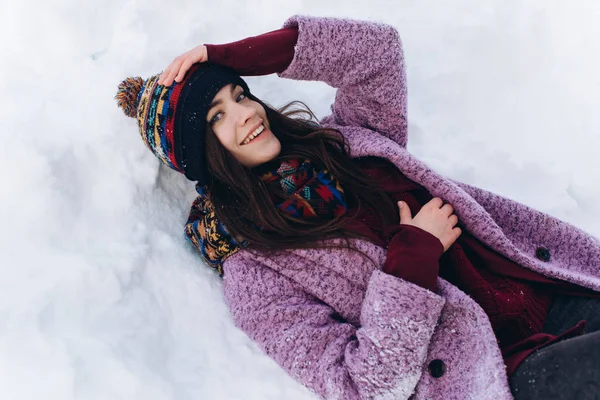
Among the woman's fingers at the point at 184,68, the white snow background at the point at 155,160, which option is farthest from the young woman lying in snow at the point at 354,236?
the white snow background at the point at 155,160

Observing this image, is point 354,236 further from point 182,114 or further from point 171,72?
point 171,72

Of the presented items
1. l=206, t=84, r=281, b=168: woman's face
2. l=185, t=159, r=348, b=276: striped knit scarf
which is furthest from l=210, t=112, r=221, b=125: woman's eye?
l=185, t=159, r=348, b=276: striped knit scarf

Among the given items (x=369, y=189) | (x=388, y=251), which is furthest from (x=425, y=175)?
(x=388, y=251)

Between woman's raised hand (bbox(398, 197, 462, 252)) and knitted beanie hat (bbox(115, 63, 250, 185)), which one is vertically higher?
knitted beanie hat (bbox(115, 63, 250, 185))

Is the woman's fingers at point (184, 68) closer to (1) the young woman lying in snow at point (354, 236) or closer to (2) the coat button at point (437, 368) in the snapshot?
(1) the young woman lying in snow at point (354, 236)

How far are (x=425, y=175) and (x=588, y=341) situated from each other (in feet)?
2.15

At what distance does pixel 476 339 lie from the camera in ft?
4.65

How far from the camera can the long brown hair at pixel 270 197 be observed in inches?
63.9

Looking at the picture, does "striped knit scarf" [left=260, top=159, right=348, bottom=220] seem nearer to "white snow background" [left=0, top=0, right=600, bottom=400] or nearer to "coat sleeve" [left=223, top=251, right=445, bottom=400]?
"coat sleeve" [left=223, top=251, right=445, bottom=400]

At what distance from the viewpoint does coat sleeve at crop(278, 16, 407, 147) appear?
1704 millimetres

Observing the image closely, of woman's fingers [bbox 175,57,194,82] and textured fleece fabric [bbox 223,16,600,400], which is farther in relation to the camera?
woman's fingers [bbox 175,57,194,82]

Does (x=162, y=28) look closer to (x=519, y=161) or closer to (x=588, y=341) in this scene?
(x=519, y=161)

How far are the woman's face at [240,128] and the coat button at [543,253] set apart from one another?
901 mm

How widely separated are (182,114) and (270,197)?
14.5 inches
